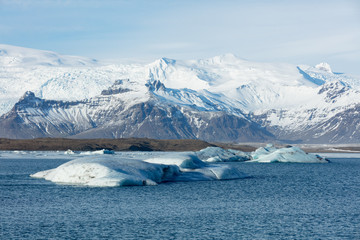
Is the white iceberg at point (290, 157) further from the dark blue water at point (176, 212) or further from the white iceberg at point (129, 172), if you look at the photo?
the dark blue water at point (176, 212)

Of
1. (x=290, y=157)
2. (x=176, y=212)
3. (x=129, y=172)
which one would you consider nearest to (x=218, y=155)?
(x=290, y=157)

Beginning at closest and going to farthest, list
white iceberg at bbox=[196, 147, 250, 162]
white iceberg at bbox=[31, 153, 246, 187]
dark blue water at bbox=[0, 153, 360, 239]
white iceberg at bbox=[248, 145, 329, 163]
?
dark blue water at bbox=[0, 153, 360, 239]
white iceberg at bbox=[31, 153, 246, 187]
white iceberg at bbox=[248, 145, 329, 163]
white iceberg at bbox=[196, 147, 250, 162]

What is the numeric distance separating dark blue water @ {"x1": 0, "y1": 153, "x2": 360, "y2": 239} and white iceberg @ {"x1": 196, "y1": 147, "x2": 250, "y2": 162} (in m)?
76.2

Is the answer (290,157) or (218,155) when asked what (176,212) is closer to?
(290,157)

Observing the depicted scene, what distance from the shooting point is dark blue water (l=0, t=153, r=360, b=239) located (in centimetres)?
3597

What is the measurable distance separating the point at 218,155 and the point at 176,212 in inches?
4093

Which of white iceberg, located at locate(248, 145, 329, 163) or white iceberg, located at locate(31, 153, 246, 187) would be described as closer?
white iceberg, located at locate(31, 153, 246, 187)

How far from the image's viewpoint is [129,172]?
59.0 meters

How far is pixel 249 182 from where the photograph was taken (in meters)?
70.9

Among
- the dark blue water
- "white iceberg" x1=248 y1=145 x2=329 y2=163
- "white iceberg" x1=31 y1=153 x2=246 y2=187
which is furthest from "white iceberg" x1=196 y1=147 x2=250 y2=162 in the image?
the dark blue water

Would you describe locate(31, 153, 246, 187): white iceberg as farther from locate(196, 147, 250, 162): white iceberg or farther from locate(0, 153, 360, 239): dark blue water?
locate(196, 147, 250, 162): white iceberg

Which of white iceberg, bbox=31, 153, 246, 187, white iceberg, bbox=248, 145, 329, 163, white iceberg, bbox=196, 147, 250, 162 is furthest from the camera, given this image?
white iceberg, bbox=196, 147, 250, 162

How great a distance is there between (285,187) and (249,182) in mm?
5572

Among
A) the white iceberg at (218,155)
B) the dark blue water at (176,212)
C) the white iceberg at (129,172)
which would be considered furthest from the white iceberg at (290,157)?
the dark blue water at (176,212)
